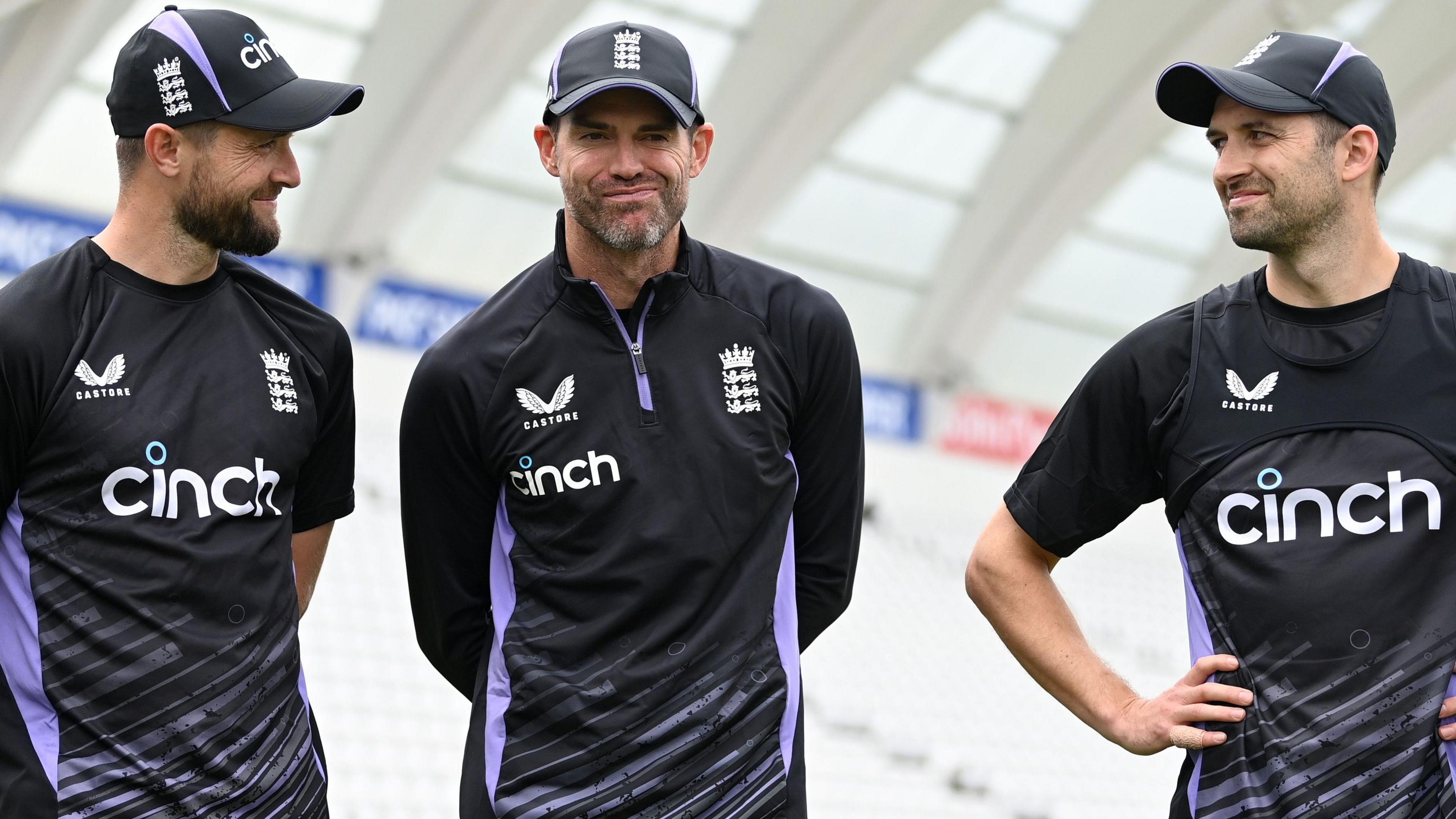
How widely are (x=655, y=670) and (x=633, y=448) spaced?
37 centimetres

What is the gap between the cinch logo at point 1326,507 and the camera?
2.40 m

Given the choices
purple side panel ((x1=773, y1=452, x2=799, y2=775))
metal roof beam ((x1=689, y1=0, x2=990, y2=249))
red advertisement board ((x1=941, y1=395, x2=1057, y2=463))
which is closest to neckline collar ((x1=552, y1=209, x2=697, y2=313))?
purple side panel ((x1=773, y1=452, x2=799, y2=775))

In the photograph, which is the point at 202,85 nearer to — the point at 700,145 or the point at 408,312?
the point at 700,145

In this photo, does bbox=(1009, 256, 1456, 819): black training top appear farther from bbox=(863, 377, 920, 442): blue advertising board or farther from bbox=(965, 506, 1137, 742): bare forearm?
bbox=(863, 377, 920, 442): blue advertising board

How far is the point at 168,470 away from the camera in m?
2.56

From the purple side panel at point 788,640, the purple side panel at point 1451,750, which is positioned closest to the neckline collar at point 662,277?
the purple side panel at point 788,640

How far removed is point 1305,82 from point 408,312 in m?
11.8

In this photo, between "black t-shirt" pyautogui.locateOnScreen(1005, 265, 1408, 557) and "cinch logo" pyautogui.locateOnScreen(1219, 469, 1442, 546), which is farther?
"black t-shirt" pyautogui.locateOnScreen(1005, 265, 1408, 557)

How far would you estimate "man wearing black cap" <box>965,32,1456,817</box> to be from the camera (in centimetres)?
239

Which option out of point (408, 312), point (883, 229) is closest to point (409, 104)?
point (408, 312)

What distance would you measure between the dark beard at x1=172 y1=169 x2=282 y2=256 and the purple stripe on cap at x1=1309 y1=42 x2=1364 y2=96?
5.62ft

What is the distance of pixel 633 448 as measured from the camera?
8.77 ft

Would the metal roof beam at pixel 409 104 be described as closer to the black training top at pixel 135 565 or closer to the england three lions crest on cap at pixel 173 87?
the england three lions crest on cap at pixel 173 87

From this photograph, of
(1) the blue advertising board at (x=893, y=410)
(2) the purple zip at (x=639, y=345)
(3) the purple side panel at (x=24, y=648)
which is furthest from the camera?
(1) the blue advertising board at (x=893, y=410)
